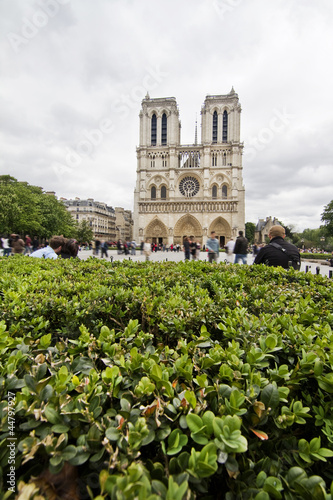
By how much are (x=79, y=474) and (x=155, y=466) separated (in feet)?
1.15

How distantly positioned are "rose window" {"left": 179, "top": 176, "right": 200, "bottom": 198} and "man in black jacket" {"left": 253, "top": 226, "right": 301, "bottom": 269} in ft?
158

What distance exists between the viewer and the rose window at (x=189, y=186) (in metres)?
53.0

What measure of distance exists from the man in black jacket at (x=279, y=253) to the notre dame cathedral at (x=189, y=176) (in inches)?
1732

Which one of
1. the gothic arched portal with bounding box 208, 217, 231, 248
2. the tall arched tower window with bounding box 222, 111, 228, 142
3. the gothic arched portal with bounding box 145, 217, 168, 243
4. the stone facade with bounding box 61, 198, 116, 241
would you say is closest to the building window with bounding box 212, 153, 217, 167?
the tall arched tower window with bounding box 222, 111, 228, 142

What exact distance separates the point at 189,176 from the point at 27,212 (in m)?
32.8

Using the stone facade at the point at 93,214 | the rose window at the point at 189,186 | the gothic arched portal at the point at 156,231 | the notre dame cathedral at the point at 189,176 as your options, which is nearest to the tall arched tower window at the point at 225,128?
the notre dame cathedral at the point at 189,176

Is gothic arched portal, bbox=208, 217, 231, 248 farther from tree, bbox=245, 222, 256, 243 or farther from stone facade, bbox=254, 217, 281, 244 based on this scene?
tree, bbox=245, 222, 256, 243

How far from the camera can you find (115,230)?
9862 cm

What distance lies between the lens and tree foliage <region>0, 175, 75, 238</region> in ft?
101

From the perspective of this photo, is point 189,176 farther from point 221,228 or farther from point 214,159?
point 221,228

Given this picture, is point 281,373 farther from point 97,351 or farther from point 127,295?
point 127,295

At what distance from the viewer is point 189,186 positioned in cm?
5325

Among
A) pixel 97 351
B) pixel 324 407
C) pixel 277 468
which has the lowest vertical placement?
pixel 277 468

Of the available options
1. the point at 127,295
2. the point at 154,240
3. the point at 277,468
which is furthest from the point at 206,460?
the point at 154,240
